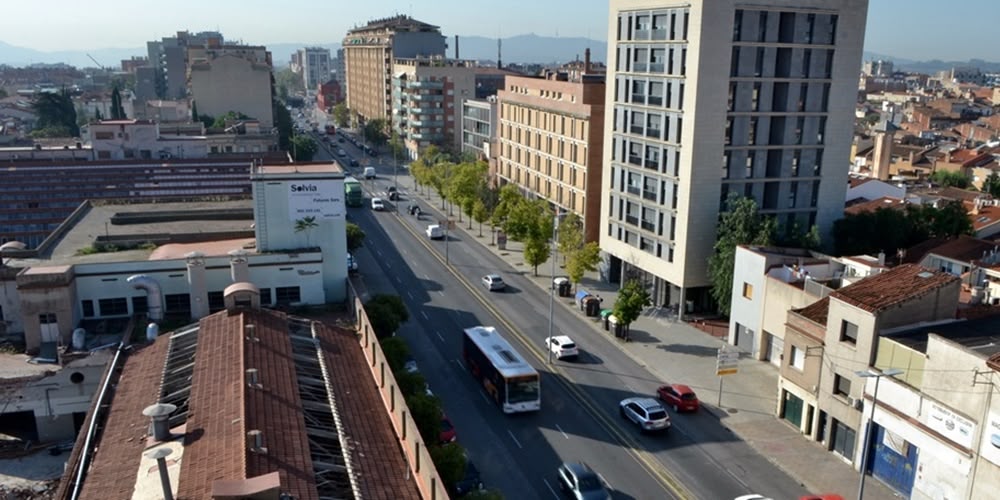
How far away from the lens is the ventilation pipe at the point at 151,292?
37156 mm

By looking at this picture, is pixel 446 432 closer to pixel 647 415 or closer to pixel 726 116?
pixel 647 415

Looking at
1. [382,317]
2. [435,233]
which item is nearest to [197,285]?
[382,317]

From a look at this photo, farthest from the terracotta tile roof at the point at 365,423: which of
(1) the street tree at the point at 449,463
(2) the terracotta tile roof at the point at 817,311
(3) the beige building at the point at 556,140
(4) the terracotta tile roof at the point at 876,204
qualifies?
(4) the terracotta tile roof at the point at 876,204

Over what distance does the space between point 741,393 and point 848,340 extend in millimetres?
7938

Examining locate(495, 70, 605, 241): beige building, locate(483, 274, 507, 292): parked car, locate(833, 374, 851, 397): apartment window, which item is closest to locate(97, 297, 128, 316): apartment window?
locate(483, 274, 507, 292): parked car

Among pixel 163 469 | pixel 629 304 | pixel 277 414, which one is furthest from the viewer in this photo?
pixel 629 304

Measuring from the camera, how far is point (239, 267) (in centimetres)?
3816

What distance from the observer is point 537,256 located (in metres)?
60.4

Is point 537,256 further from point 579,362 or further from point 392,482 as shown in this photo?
point 392,482

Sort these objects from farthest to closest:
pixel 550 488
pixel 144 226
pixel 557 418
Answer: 1. pixel 144 226
2. pixel 557 418
3. pixel 550 488

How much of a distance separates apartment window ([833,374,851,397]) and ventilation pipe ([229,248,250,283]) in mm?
29792

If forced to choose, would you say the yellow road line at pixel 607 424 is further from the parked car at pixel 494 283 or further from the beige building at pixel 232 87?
the beige building at pixel 232 87

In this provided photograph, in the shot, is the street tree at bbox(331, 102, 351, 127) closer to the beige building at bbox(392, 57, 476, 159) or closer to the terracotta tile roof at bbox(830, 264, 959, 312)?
the beige building at bbox(392, 57, 476, 159)

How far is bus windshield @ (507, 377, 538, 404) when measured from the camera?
36.1 meters
